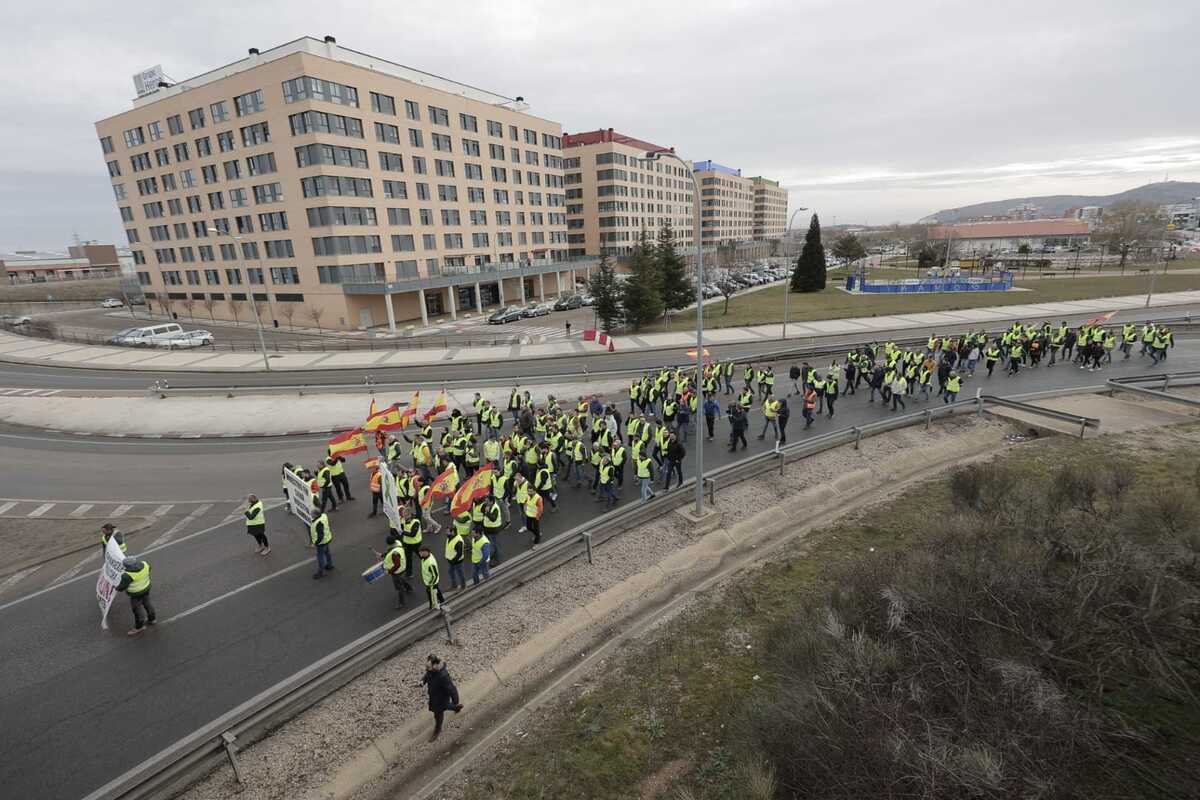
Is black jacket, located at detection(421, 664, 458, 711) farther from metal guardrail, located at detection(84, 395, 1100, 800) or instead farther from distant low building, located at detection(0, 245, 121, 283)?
distant low building, located at detection(0, 245, 121, 283)

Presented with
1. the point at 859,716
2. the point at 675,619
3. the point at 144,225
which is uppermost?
the point at 144,225

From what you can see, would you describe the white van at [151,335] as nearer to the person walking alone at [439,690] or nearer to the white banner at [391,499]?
the white banner at [391,499]

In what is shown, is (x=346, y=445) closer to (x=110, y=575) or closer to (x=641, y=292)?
(x=110, y=575)

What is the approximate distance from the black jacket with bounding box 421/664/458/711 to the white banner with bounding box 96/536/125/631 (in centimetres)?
633

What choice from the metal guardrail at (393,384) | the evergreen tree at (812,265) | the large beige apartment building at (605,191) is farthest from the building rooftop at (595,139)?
the metal guardrail at (393,384)

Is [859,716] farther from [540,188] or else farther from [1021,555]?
[540,188]

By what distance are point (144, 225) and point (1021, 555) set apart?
7938 centimetres

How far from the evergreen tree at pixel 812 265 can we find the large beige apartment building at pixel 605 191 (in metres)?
28.8

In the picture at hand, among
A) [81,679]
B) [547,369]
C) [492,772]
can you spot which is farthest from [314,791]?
[547,369]

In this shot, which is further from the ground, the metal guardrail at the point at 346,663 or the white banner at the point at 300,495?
the white banner at the point at 300,495

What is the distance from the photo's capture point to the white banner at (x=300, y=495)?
11.8 m

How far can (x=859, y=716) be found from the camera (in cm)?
598

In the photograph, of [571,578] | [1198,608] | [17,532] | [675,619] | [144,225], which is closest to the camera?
[1198,608]

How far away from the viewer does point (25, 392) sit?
28.6 metres
